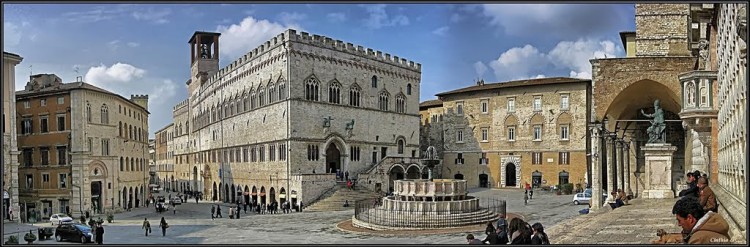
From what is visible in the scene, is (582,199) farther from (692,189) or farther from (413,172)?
(692,189)

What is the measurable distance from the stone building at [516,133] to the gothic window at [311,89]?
1726 centimetres

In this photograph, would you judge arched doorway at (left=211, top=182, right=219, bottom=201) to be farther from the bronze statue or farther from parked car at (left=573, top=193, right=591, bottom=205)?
the bronze statue

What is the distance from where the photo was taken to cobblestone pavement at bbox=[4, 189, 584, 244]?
2431cm

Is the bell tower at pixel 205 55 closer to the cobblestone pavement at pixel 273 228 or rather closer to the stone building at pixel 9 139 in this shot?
the cobblestone pavement at pixel 273 228

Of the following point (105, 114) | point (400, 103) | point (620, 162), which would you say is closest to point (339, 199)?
point (400, 103)

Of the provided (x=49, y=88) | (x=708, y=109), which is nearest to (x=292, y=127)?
(x=49, y=88)

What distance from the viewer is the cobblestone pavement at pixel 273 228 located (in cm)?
2431

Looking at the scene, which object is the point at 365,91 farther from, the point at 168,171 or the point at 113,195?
the point at 168,171

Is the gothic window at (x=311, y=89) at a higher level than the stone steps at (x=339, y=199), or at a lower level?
higher

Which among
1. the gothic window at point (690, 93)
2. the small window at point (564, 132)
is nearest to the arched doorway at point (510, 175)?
the small window at point (564, 132)

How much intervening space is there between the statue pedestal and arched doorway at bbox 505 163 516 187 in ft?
91.1

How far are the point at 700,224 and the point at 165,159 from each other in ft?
292

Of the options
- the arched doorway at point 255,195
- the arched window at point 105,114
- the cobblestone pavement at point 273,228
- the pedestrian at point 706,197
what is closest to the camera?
the pedestrian at point 706,197

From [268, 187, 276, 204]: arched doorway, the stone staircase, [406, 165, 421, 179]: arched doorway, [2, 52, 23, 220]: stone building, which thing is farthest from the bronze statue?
[2, 52, 23, 220]: stone building
